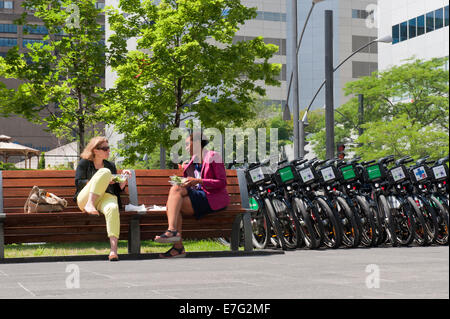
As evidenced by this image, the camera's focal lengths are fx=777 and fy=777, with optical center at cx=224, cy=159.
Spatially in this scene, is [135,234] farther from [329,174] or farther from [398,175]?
[398,175]

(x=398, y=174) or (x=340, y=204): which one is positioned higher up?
(x=398, y=174)

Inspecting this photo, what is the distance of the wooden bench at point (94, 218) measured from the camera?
852cm

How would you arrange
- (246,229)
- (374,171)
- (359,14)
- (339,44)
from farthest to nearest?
(359,14)
(339,44)
(374,171)
(246,229)

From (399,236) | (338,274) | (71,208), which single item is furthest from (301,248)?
(338,274)

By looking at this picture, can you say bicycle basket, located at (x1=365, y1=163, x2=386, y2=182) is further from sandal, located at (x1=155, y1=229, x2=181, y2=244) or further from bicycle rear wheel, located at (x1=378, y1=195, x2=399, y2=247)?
sandal, located at (x1=155, y1=229, x2=181, y2=244)

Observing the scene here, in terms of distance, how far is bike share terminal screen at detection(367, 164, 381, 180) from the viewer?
1127 centimetres

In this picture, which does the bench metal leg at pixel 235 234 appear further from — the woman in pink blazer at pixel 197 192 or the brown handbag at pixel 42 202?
the brown handbag at pixel 42 202

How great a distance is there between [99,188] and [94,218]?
1.22 feet

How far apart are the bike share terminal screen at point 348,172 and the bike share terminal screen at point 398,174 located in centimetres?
60

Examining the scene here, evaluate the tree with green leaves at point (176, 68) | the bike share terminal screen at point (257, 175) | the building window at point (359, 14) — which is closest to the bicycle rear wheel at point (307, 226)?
the bike share terminal screen at point (257, 175)

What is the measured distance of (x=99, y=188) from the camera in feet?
27.6

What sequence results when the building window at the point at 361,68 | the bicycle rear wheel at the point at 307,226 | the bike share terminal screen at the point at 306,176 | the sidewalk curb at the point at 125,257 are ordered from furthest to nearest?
the building window at the point at 361,68
the bike share terminal screen at the point at 306,176
the bicycle rear wheel at the point at 307,226
the sidewalk curb at the point at 125,257

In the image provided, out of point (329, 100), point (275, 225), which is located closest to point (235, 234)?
point (275, 225)

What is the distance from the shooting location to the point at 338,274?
6.14 meters
